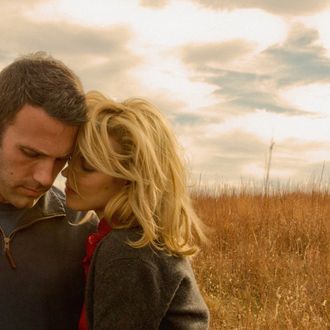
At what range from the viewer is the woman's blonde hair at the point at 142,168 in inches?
94.7

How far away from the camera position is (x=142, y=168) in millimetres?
2459

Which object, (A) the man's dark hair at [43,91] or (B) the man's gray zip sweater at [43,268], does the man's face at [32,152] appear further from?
(B) the man's gray zip sweater at [43,268]

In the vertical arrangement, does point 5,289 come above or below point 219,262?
above

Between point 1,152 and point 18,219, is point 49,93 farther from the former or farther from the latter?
point 18,219

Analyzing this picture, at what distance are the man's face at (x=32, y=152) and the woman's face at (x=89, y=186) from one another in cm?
10

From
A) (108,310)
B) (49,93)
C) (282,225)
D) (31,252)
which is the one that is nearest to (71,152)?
(49,93)

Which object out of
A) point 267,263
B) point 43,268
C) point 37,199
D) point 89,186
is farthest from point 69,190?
point 267,263

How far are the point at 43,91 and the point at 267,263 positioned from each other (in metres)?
5.27

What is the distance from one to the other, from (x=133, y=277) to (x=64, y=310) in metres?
0.78

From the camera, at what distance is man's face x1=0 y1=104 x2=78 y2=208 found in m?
2.60

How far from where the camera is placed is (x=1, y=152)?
2732 mm

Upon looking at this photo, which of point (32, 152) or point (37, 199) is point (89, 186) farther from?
point (37, 199)

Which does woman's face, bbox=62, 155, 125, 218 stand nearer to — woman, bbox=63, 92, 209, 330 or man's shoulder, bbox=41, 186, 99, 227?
woman, bbox=63, 92, 209, 330

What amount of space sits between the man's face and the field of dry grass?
2777 mm
